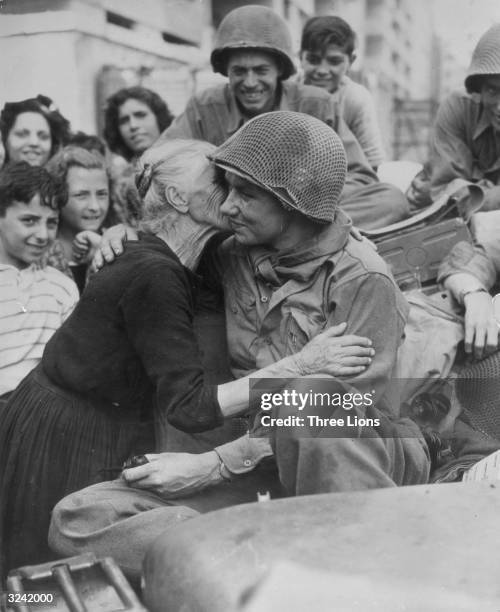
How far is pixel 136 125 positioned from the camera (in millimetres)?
4742

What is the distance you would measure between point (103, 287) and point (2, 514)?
0.75 metres

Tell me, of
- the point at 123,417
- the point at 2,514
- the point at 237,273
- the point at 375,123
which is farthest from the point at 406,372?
the point at 375,123

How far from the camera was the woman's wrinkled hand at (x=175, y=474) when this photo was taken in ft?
8.12

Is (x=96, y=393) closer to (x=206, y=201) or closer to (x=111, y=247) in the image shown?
(x=111, y=247)

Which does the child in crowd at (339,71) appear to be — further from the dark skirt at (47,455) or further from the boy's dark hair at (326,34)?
the dark skirt at (47,455)

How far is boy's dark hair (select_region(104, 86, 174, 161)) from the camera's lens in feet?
15.7

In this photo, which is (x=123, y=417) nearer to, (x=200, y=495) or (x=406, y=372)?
(x=200, y=495)

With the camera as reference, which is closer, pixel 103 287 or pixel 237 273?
pixel 103 287

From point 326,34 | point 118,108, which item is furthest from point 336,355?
point 118,108

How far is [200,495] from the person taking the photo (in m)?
2.56

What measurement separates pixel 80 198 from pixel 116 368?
5.11 feet

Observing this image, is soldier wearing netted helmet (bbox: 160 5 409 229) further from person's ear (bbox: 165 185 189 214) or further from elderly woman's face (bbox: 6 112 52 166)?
person's ear (bbox: 165 185 189 214)

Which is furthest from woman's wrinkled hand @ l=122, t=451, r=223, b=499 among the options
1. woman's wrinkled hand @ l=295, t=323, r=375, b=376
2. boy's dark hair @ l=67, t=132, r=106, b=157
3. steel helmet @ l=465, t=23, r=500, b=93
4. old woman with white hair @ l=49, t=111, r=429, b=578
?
boy's dark hair @ l=67, t=132, r=106, b=157

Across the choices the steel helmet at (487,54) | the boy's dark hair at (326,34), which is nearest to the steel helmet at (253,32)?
the boy's dark hair at (326,34)
